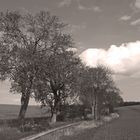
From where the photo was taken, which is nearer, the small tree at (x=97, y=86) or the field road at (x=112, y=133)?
the field road at (x=112, y=133)

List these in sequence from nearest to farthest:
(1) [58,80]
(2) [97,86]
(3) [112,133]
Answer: (3) [112,133] < (1) [58,80] < (2) [97,86]

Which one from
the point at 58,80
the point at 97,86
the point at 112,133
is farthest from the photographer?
the point at 97,86

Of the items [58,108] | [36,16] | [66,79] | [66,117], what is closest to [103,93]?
[66,117]

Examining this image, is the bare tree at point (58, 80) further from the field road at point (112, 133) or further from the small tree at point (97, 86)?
the small tree at point (97, 86)

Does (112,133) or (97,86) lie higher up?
(97,86)

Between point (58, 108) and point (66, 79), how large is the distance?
7987 mm

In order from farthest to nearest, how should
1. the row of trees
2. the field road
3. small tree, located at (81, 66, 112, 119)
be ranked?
small tree, located at (81, 66, 112, 119)
the row of trees
the field road

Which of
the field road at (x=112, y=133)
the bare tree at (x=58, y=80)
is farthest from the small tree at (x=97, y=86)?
the field road at (x=112, y=133)

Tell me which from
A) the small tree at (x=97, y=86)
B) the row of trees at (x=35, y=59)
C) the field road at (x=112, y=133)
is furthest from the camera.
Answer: the small tree at (x=97, y=86)

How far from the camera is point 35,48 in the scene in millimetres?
43094

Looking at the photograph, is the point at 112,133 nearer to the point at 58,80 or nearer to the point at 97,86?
the point at 58,80

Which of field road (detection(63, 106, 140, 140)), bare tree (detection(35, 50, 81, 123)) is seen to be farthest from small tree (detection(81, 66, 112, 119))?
field road (detection(63, 106, 140, 140))

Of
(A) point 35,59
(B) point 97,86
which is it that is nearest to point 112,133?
(A) point 35,59

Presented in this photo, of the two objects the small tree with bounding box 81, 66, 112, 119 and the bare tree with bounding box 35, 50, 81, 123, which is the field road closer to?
the bare tree with bounding box 35, 50, 81, 123
